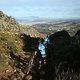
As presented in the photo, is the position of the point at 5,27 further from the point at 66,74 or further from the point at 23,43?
the point at 66,74

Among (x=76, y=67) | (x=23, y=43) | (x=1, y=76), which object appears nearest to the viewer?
(x=76, y=67)

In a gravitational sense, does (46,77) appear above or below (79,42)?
below

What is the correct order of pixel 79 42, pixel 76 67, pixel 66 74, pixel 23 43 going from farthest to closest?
1. pixel 23 43
2. pixel 79 42
3. pixel 76 67
4. pixel 66 74

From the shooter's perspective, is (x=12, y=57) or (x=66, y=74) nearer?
(x=66, y=74)

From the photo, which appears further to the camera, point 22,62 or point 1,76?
point 22,62

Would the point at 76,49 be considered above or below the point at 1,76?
above

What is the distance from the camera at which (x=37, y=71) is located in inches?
602

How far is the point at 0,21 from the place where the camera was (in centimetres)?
3170

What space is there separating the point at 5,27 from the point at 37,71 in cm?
1640

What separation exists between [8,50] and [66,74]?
7.73 m

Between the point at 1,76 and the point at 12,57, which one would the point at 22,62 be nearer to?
the point at 12,57

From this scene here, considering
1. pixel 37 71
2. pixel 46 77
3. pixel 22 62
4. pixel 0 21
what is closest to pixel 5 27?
pixel 0 21

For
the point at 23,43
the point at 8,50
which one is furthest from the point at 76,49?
the point at 23,43

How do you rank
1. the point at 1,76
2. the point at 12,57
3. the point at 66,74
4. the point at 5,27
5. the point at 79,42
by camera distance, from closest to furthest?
the point at 66,74
the point at 1,76
the point at 79,42
the point at 12,57
the point at 5,27
